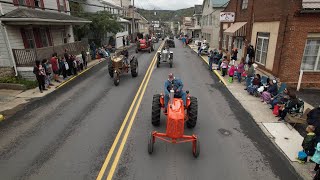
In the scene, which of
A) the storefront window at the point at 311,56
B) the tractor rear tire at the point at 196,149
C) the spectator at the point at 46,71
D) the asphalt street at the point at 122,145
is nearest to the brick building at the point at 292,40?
the storefront window at the point at 311,56

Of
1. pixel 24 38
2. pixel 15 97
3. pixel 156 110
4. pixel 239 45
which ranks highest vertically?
pixel 24 38

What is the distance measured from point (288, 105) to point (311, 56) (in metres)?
5.92

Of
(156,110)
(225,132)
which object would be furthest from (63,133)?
(225,132)

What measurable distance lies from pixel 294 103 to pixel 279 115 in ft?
2.86

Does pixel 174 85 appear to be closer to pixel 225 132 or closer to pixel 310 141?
pixel 225 132

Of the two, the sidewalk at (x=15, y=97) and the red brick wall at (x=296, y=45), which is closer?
the sidewalk at (x=15, y=97)

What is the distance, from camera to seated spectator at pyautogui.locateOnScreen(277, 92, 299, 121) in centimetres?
824

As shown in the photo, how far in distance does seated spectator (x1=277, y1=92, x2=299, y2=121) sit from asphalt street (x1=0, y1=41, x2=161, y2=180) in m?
6.18

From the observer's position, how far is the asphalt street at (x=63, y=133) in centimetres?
596

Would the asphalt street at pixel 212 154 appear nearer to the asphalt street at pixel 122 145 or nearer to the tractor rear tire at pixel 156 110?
the asphalt street at pixel 122 145

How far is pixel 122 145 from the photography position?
23.0ft

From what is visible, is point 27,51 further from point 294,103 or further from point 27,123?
point 294,103

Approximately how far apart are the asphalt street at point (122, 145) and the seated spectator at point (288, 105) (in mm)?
1179

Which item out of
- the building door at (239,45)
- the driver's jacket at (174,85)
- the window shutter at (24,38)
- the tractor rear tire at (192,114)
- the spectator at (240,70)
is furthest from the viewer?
the building door at (239,45)
